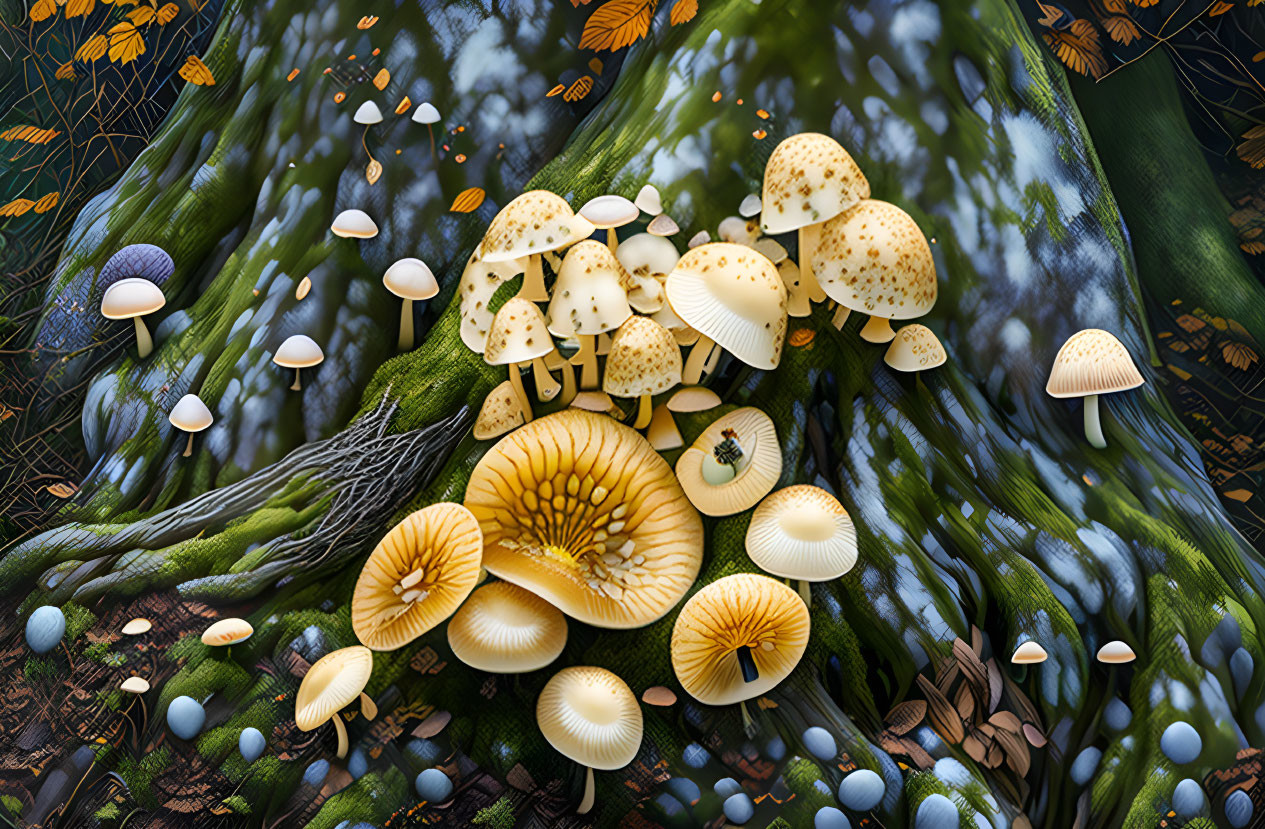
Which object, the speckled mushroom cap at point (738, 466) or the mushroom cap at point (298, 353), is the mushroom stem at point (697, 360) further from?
the mushroom cap at point (298, 353)

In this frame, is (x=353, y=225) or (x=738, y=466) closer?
(x=738, y=466)

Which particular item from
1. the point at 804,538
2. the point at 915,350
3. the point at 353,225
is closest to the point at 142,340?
the point at 353,225

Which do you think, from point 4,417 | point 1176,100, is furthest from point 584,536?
point 1176,100

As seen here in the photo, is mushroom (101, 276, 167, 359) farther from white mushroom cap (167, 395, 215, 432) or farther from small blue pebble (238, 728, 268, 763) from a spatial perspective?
small blue pebble (238, 728, 268, 763)

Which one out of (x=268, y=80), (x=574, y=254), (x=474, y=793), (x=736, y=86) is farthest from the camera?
(x=268, y=80)

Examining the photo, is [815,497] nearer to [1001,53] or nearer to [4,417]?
[1001,53]

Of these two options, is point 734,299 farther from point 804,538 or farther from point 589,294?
point 804,538

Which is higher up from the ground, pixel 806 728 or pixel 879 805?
pixel 806 728
